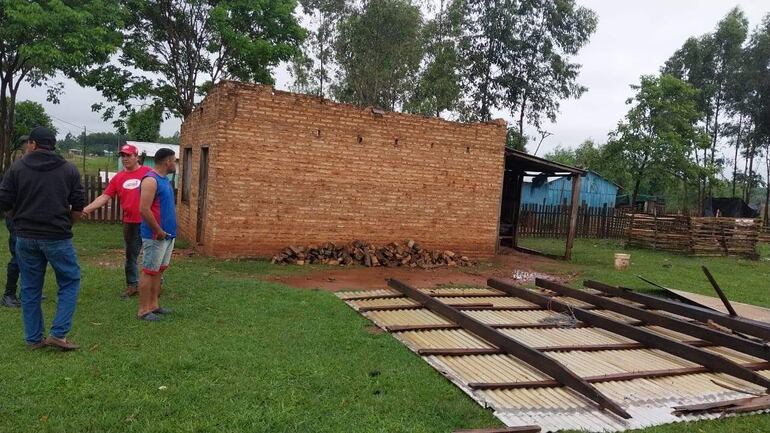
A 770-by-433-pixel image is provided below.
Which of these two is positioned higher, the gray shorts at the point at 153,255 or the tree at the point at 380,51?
the tree at the point at 380,51

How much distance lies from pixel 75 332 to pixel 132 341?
599 millimetres

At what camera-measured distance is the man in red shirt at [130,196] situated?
6.00 metres

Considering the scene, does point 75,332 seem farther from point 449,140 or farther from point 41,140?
point 449,140

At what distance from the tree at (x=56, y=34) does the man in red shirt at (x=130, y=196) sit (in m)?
10.1

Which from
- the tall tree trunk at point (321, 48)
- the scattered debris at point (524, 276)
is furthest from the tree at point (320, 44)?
the scattered debris at point (524, 276)

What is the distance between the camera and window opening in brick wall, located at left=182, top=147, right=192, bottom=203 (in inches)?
497

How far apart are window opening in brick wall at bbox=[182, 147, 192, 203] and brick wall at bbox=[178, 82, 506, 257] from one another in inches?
15.5

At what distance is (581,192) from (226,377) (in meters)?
27.2

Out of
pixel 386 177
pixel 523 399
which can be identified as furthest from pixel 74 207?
pixel 386 177

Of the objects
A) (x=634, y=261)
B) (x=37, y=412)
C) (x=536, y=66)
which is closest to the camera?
(x=37, y=412)

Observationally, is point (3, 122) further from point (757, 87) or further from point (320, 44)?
point (757, 87)

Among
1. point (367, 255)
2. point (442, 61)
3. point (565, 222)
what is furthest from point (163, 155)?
point (442, 61)

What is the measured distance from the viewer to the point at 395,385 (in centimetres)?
414

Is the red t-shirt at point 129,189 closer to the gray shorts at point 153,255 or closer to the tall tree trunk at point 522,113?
the gray shorts at point 153,255
